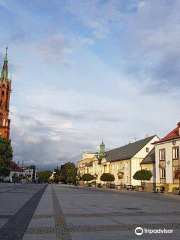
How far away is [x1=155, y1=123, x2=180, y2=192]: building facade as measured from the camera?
44562 millimetres

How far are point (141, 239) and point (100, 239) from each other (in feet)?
3.46

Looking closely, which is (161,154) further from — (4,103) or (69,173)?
(69,173)

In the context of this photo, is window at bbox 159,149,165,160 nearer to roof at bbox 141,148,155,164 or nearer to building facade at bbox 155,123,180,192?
building facade at bbox 155,123,180,192

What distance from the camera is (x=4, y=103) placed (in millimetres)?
110875

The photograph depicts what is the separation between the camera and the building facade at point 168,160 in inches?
1754

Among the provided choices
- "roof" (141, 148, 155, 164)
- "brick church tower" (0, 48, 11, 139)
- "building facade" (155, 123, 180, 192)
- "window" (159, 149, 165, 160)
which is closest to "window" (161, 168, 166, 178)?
"building facade" (155, 123, 180, 192)

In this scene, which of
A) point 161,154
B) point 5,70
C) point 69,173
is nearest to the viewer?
point 161,154

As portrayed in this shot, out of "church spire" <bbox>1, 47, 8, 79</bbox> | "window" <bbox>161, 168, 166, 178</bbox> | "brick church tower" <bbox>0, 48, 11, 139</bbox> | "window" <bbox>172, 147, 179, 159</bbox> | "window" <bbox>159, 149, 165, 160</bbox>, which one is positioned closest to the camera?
"window" <bbox>172, 147, 179, 159</bbox>

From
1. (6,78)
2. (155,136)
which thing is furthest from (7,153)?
(6,78)

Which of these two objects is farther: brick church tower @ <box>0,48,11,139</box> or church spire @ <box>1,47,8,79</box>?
church spire @ <box>1,47,8,79</box>

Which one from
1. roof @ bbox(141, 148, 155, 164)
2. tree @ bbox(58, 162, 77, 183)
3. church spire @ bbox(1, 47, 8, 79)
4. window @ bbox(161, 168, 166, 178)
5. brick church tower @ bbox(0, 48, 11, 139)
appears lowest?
tree @ bbox(58, 162, 77, 183)

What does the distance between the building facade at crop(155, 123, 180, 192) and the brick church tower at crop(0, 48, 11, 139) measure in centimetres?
6849

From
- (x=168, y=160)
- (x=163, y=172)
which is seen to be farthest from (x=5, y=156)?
(x=168, y=160)

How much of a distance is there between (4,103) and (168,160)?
8121 centimetres
